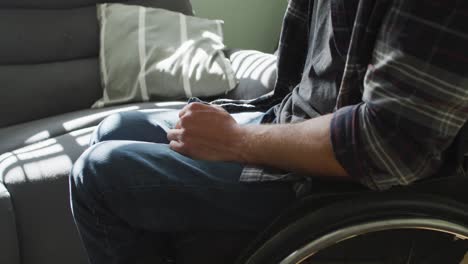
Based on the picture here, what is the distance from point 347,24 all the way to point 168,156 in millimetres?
358

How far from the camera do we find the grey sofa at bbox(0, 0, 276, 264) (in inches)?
45.9

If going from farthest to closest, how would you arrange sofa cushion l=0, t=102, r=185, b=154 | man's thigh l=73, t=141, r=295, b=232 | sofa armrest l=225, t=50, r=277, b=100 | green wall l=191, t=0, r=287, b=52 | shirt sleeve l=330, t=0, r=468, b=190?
green wall l=191, t=0, r=287, b=52 → sofa armrest l=225, t=50, r=277, b=100 → sofa cushion l=0, t=102, r=185, b=154 → man's thigh l=73, t=141, r=295, b=232 → shirt sleeve l=330, t=0, r=468, b=190

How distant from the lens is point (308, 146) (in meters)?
0.72

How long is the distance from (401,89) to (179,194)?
14.4 inches

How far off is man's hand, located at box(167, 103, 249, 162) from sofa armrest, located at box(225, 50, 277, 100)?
2.35ft

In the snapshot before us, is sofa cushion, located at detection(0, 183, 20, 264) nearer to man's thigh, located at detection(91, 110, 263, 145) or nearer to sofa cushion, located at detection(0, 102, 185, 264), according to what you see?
sofa cushion, located at detection(0, 102, 185, 264)

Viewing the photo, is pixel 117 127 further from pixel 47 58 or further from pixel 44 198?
pixel 47 58

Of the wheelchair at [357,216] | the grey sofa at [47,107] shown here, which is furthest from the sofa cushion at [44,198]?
the wheelchair at [357,216]

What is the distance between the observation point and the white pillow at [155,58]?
5.53 ft

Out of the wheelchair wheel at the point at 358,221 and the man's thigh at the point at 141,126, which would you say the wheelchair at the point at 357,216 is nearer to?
the wheelchair wheel at the point at 358,221

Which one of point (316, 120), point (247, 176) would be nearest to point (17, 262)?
point (247, 176)

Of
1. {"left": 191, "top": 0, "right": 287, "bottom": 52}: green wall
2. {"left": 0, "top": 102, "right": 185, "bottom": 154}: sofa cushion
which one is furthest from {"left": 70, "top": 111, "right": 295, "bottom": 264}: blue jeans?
{"left": 191, "top": 0, "right": 287, "bottom": 52}: green wall

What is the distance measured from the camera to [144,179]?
30.2 inches

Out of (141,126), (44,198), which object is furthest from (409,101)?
(44,198)
